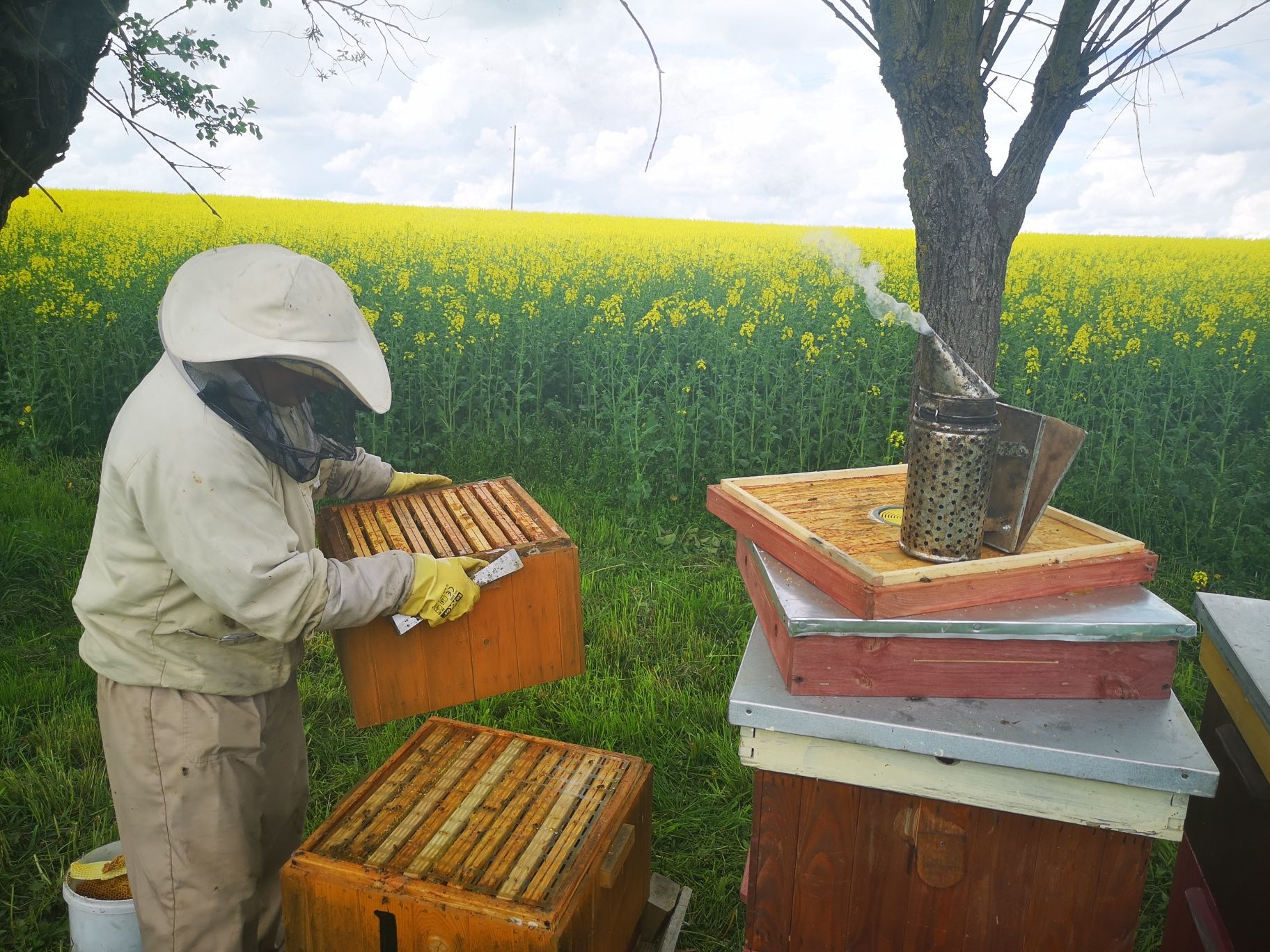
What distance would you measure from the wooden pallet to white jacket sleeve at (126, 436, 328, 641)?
1056 millimetres

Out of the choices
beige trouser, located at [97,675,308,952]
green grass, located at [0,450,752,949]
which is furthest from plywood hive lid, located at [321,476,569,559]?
green grass, located at [0,450,752,949]

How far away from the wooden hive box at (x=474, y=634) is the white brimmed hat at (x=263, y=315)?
543mm

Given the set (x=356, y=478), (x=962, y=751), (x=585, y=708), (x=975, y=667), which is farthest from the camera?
(x=585, y=708)

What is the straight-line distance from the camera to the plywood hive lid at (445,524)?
7.39 feet

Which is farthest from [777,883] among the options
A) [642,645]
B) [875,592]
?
[642,645]

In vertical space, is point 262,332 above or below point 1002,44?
below

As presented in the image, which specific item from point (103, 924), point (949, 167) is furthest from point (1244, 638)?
point (103, 924)

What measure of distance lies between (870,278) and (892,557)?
0.61 meters

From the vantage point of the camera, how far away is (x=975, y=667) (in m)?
1.66

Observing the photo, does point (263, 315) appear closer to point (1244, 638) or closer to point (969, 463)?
point (969, 463)

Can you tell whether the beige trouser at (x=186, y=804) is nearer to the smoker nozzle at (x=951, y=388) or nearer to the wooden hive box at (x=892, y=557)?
the wooden hive box at (x=892, y=557)

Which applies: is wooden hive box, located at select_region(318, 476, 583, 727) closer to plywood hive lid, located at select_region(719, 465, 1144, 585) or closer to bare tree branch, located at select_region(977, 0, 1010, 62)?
plywood hive lid, located at select_region(719, 465, 1144, 585)

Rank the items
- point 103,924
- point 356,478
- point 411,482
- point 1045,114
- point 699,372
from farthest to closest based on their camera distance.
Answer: point 699,372
point 1045,114
point 411,482
point 356,478
point 103,924

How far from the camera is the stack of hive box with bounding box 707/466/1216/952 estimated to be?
154cm
